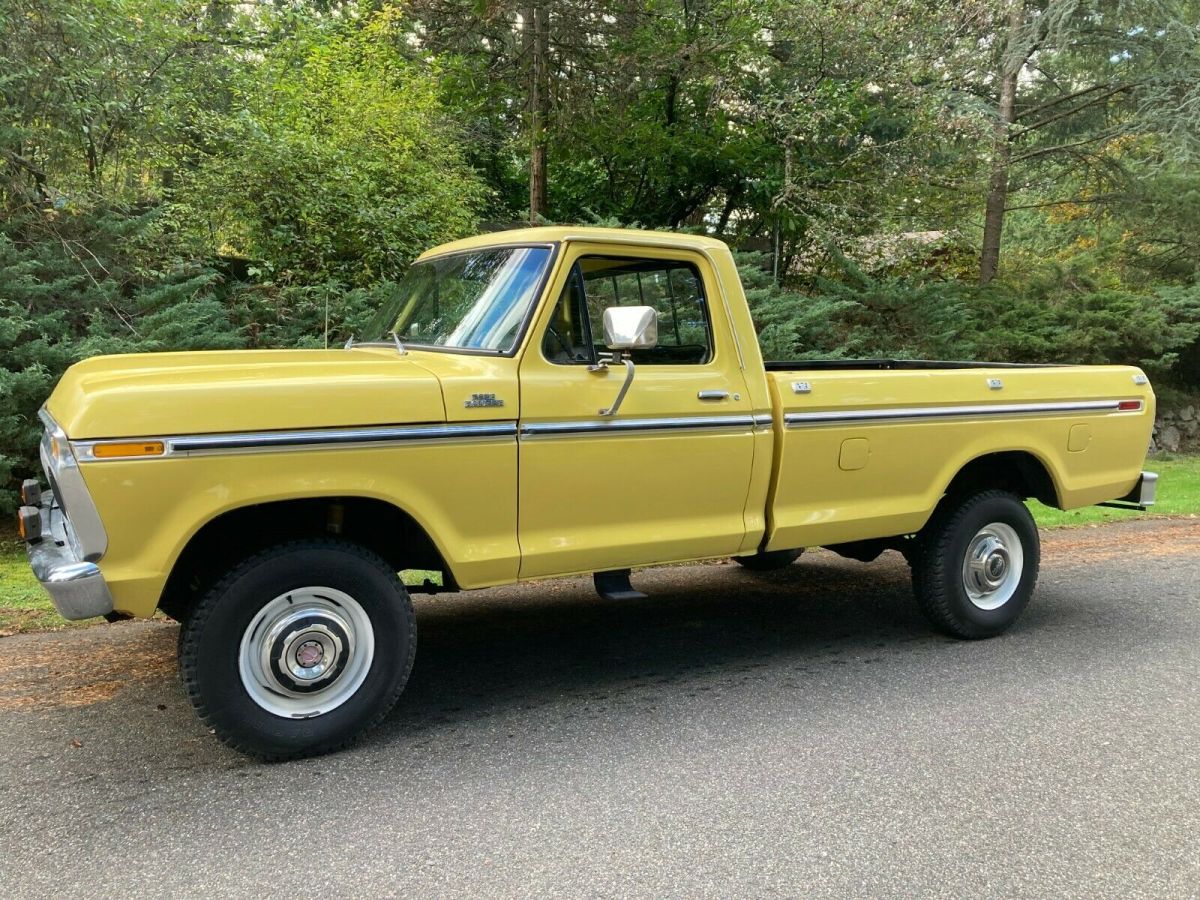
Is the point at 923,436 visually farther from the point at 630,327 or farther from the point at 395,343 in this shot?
the point at 395,343

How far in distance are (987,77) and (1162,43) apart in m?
2.64

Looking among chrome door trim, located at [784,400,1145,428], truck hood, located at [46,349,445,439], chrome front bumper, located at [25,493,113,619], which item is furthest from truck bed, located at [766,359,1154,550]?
chrome front bumper, located at [25,493,113,619]

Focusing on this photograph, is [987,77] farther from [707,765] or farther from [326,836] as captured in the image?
[326,836]

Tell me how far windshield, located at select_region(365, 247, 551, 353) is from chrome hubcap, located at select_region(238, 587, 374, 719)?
1290 millimetres

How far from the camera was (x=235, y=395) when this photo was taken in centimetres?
345

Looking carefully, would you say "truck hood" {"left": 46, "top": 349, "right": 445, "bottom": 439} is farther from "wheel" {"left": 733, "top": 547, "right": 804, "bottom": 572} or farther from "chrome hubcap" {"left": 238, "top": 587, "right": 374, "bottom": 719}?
"wheel" {"left": 733, "top": 547, "right": 804, "bottom": 572}

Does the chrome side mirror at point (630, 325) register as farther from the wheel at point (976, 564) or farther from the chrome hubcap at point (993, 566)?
the chrome hubcap at point (993, 566)

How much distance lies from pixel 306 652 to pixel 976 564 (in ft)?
12.3

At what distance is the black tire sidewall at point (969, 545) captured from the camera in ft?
17.2

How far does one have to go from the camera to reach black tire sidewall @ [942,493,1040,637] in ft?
17.2

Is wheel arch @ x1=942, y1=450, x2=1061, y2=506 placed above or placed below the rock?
above

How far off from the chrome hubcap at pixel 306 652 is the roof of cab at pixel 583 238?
181 cm

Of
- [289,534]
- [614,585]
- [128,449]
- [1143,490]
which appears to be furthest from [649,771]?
[1143,490]

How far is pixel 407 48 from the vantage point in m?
13.7
